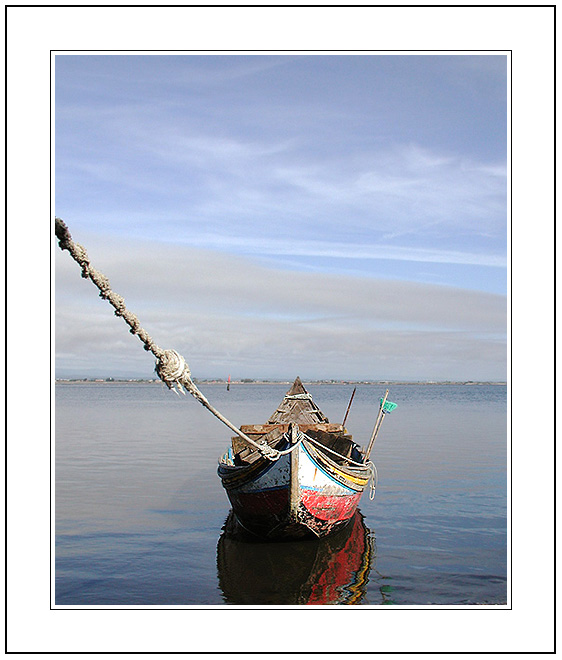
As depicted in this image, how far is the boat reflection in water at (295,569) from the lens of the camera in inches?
392

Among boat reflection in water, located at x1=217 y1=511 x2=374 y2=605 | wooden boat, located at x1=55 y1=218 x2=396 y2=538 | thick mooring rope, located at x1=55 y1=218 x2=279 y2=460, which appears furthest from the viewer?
wooden boat, located at x1=55 y1=218 x2=396 y2=538

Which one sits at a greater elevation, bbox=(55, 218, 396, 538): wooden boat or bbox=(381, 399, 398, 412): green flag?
bbox=(381, 399, 398, 412): green flag

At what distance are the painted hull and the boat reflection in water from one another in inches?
12.9

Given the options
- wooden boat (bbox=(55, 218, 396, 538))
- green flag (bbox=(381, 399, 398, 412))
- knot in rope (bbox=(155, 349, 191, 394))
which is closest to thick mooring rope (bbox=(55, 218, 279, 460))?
knot in rope (bbox=(155, 349, 191, 394))

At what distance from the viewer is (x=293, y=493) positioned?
38.3 feet

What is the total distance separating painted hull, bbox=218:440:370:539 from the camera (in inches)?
462

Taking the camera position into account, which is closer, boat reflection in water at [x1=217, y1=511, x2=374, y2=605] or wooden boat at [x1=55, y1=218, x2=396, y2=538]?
boat reflection in water at [x1=217, y1=511, x2=374, y2=605]

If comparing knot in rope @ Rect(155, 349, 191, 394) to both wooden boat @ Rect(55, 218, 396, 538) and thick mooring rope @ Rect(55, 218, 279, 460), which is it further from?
wooden boat @ Rect(55, 218, 396, 538)

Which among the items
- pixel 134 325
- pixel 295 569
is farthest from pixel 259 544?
pixel 134 325

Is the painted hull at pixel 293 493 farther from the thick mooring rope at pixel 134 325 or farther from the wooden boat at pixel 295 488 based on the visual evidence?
the thick mooring rope at pixel 134 325

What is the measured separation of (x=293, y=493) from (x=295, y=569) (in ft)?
4.48
